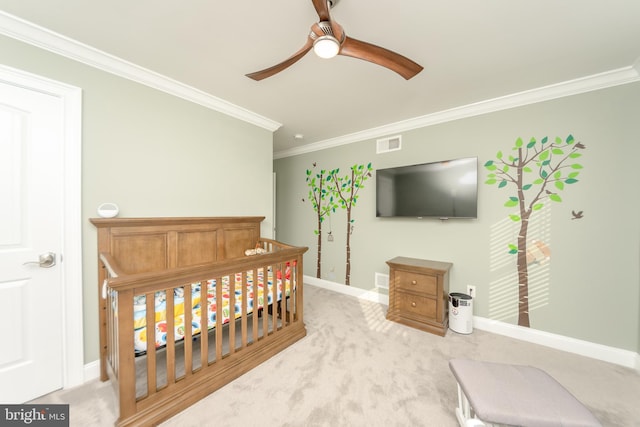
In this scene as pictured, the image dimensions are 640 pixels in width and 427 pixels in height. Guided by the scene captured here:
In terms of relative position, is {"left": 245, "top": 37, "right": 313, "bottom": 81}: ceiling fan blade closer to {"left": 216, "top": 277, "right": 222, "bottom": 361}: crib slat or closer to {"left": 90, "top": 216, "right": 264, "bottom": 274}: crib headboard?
{"left": 216, "top": 277, "right": 222, "bottom": 361}: crib slat

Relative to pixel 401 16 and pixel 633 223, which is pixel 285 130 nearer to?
pixel 401 16

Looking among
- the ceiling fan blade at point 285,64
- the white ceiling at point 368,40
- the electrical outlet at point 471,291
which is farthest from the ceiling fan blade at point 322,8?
the electrical outlet at point 471,291

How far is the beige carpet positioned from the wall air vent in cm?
225

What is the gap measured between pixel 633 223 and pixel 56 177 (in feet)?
14.6

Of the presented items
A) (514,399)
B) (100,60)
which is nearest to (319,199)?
(100,60)

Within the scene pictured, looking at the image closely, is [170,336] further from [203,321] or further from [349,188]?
[349,188]

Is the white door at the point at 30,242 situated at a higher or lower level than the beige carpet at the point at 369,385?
higher

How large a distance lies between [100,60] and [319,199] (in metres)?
2.89

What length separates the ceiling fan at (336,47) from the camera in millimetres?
1126

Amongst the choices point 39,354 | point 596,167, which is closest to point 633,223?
point 596,167

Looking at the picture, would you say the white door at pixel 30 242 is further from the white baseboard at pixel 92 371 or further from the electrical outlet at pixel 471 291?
the electrical outlet at pixel 471 291

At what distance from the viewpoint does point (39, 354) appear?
159cm

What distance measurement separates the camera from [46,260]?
63.2 inches

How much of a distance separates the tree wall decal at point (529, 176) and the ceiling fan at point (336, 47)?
1.73m
